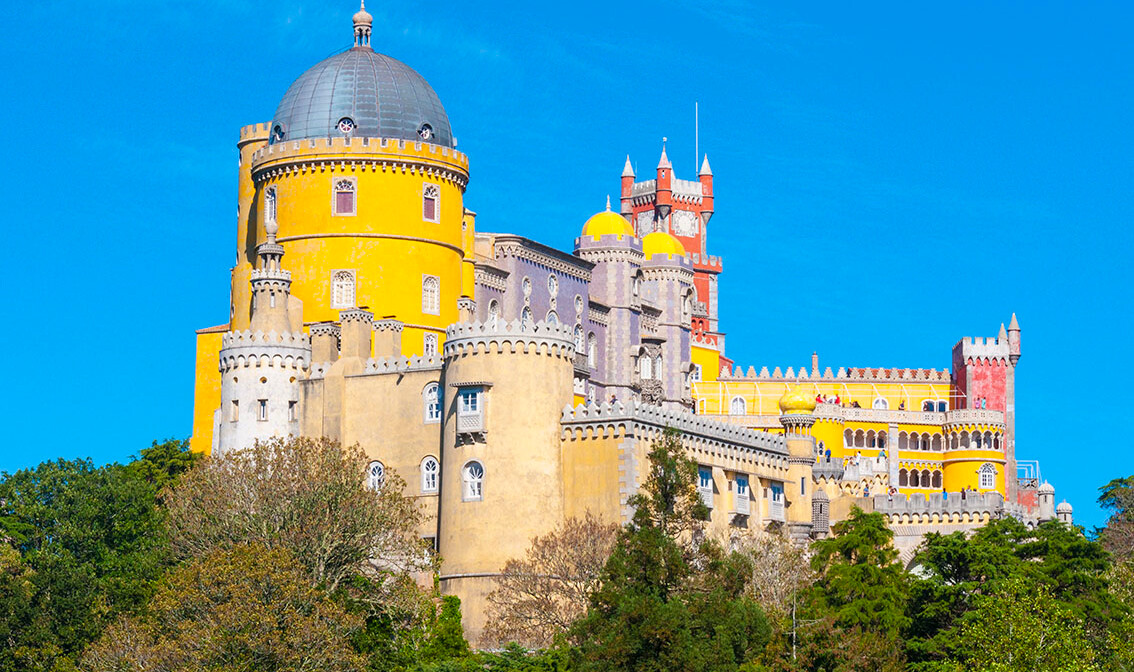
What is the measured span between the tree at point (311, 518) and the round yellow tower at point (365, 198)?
51.2 ft

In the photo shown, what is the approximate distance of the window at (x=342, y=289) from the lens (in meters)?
96.9

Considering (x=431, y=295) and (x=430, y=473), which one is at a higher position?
(x=431, y=295)

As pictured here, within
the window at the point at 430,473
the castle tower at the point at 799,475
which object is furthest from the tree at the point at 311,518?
the castle tower at the point at 799,475

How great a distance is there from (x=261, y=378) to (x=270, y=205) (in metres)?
11.6

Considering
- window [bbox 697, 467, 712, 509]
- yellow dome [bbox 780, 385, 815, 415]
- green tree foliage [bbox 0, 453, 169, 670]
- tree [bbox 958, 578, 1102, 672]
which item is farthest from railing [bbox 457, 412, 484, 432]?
yellow dome [bbox 780, 385, 815, 415]

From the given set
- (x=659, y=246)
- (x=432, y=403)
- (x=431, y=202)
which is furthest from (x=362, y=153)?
(x=659, y=246)

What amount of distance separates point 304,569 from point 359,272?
23.1 metres

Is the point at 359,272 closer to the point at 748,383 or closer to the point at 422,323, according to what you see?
the point at 422,323

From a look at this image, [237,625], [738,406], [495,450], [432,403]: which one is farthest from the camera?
[738,406]

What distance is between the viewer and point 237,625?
71375 millimetres

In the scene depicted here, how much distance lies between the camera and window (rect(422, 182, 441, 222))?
9900cm

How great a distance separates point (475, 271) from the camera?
10481 centimetres

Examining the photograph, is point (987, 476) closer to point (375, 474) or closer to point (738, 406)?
point (738, 406)

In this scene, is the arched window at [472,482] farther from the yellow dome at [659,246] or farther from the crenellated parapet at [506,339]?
the yellow dome at [659,246]
